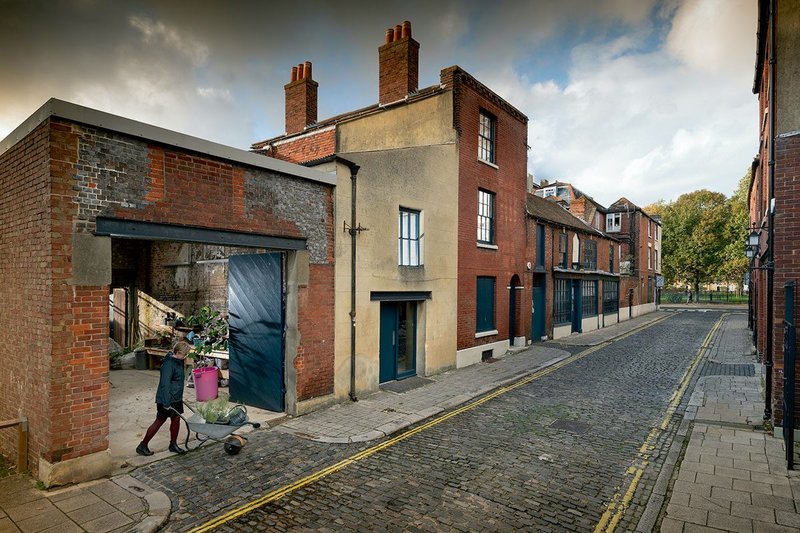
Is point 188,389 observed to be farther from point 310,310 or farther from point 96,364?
point 96,364

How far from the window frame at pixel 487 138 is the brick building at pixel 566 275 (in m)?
3.66

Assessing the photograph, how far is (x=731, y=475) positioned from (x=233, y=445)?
7.48 meters

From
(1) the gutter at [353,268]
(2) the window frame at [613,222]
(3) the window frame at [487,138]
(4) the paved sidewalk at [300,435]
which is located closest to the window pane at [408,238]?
(1) the gutter at [353,268]

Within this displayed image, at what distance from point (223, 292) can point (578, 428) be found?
10.6m

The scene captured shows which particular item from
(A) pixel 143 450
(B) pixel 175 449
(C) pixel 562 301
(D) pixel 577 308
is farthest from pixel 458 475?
(D) pixel 577 308

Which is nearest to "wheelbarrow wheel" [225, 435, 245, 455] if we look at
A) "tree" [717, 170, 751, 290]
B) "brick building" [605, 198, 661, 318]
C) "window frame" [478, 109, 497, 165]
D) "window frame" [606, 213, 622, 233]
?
"window frame" [478, 109, 497, 165]

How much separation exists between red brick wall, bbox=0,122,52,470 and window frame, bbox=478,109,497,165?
12.7 metres

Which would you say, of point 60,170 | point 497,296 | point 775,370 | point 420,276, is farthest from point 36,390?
point 497,296

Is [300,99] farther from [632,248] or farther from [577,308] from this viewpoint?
[632,248]

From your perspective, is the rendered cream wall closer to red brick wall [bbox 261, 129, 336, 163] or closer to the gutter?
the gutter

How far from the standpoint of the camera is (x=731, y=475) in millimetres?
6309

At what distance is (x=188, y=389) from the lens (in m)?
11.3

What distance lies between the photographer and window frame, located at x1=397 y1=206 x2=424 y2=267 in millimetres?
11922

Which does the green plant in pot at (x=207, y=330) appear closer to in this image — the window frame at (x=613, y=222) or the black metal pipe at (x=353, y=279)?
the black metal pipe at (x=353, y=279)
